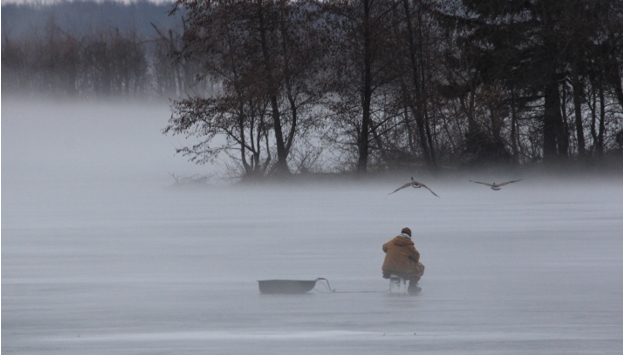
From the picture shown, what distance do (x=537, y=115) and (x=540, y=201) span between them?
370 cm

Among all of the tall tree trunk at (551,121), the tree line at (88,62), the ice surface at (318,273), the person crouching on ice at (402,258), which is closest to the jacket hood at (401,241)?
the person crouching on ice at (402,258)

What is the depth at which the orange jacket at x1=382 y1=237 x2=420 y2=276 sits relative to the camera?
1007 cm

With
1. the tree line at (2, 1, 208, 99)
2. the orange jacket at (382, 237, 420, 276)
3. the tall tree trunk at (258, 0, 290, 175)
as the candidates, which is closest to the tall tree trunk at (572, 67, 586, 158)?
the tall tree trunk at (258, 0, 290, 175)

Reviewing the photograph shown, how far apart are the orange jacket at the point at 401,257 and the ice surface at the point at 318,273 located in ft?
1.17

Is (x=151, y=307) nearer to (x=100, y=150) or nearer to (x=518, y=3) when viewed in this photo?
(x=518, y=3)

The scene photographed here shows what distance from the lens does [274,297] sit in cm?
1006

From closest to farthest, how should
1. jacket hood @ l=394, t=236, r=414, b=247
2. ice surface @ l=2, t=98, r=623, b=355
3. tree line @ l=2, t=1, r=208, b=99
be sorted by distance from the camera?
ice surface @ l=2, t=98, r=623, b=355 < jacket hood @ l=394, t=236, r=414, b=247 < tree line @ l=2, t=1, r=208, b=99

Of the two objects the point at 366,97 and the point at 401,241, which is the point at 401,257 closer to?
the point at 401,241

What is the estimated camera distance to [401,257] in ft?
33.1

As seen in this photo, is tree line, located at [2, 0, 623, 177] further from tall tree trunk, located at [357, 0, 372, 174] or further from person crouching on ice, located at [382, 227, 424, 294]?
person crouching on ice, located at [382, 227, 424, 294]

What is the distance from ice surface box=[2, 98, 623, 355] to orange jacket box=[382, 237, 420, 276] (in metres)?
0.36

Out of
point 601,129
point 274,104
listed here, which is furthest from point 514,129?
point 274,104

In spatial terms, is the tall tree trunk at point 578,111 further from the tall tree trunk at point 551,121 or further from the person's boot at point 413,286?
the person's boot at point 413,286

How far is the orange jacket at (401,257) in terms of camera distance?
10070 mm
